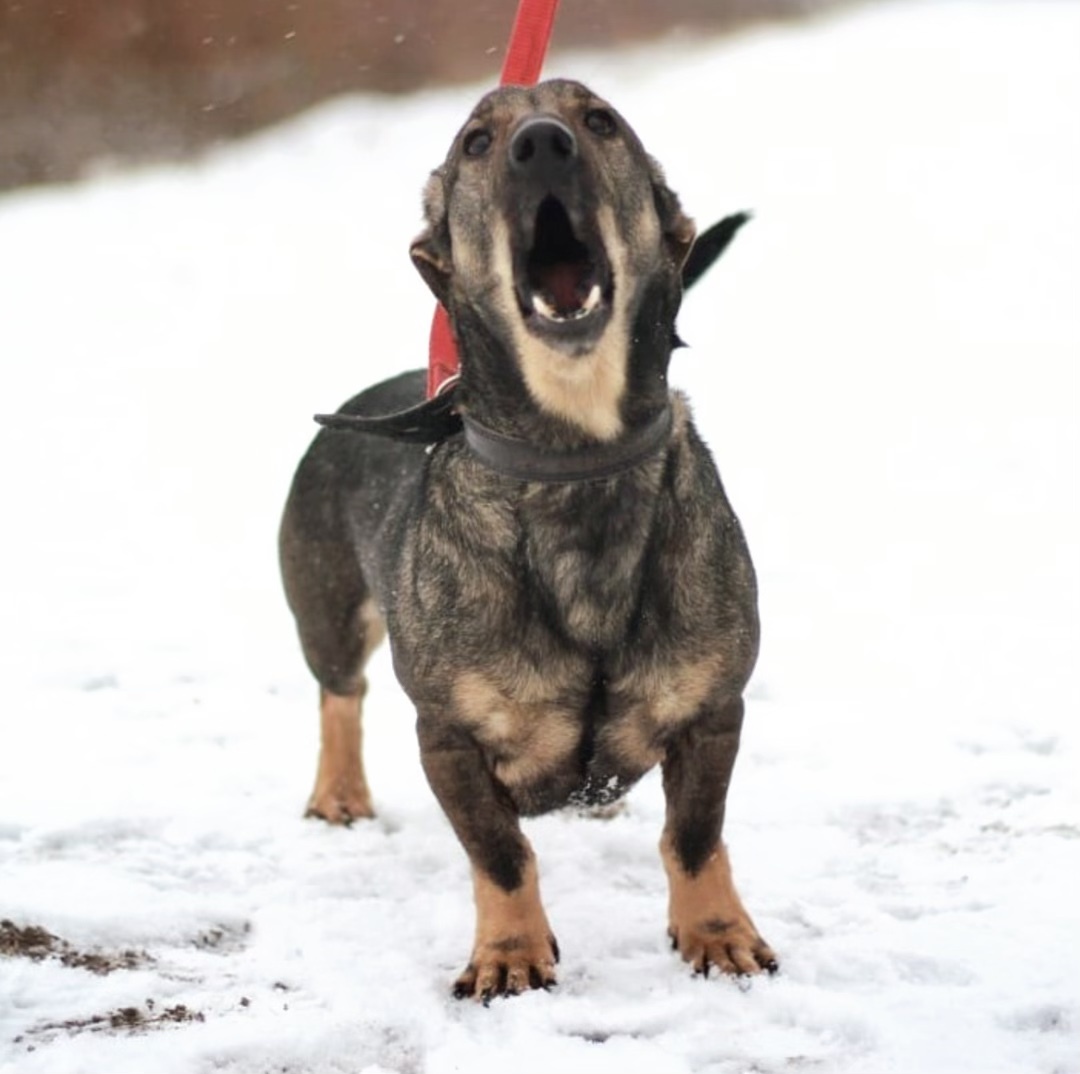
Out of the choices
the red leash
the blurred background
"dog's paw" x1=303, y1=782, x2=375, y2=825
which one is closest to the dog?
the red leash

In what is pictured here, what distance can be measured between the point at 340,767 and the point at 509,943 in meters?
1.61

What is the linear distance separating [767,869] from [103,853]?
6.25ft

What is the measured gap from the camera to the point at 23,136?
1642 centimetres

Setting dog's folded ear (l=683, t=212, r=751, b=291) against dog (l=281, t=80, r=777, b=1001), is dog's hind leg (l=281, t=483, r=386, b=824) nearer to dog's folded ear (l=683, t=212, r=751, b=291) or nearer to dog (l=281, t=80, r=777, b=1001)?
dog (l=281, t=80, r=777, b=1001)

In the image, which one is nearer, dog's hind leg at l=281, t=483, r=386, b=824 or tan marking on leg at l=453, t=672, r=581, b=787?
tan marking on leg at l=453, t=672, r=581, b=787

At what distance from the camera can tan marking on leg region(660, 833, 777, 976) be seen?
398 cm

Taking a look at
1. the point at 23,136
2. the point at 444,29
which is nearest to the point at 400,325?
the point at 444,29

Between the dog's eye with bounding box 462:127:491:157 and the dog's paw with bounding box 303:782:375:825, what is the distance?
2.30 metres

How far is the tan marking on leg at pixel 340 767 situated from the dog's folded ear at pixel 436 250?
A: 1905 mm

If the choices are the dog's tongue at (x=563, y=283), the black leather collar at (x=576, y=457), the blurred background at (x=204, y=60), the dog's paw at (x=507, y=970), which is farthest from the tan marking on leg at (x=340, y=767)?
the blurred background at (x=204, y=60)

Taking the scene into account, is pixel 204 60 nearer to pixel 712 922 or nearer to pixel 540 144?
pixel 540 144

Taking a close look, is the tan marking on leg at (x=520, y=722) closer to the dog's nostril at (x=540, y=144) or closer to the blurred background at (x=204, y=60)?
the dog's nostril at (x=540, y=144)

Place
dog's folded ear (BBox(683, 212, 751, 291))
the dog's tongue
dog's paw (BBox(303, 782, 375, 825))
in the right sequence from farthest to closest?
dog's paw (BBox(303, 782, 375, 825))
dog's folded ear (BBox(683, 212, 751, 291))
the dog's tongue

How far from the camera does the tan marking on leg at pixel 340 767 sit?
5418 mm
